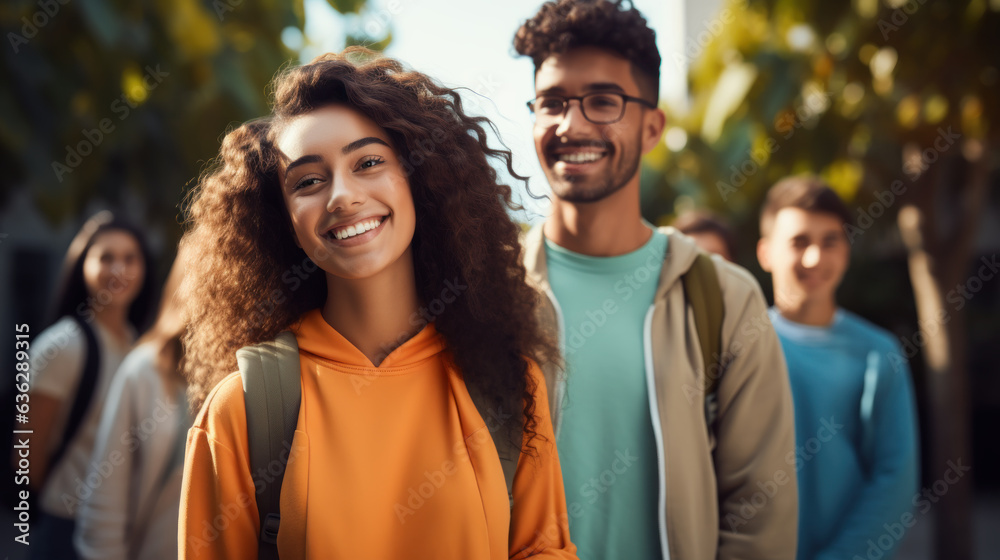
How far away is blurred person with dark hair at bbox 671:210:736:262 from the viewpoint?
14.3ft

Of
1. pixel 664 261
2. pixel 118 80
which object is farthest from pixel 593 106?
pixel 118 80

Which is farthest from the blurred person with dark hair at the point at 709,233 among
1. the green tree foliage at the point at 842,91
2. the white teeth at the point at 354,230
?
the white teeth at the point at 354,230

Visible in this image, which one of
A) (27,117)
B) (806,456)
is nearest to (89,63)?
(27,117)

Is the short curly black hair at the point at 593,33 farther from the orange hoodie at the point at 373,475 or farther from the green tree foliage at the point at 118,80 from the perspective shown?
the green tree foliage at the point at 118,80

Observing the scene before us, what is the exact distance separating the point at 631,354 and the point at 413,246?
698mm

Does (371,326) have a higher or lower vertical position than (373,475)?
higher

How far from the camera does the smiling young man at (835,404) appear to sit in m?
2.84

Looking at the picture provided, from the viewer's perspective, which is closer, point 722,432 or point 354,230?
point 354,230

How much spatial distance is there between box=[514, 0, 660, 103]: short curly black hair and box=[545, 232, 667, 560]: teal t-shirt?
762mm

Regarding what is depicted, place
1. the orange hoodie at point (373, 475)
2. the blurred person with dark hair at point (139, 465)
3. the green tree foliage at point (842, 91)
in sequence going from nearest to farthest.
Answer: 1. the orange hoodie at point (373, 475)
2. the blurred person with dark hair at point (139, 465)
3. the green tree foliage at point (842, 91)

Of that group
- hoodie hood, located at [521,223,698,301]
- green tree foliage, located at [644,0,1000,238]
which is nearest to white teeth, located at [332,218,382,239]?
hoodie hood, located at [521,223,698,301]

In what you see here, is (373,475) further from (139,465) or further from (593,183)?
(139,465)

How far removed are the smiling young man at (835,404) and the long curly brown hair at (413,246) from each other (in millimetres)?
1564

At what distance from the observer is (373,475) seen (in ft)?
5.28
